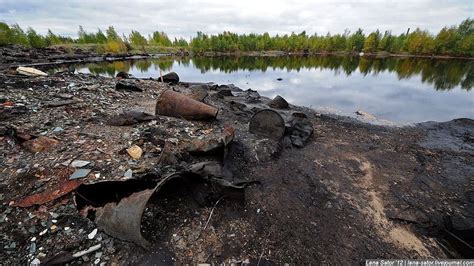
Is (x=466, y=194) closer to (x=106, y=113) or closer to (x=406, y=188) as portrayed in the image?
(x=406, y=188)

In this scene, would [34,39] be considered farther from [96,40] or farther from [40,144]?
[40,144]

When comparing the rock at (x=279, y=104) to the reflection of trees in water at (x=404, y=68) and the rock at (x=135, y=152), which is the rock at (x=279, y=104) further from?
the reflection of trees in water at (x=404, y=68)

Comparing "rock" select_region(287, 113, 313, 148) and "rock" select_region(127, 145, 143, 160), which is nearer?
"rock" select_region(127, 145, 143, 160)

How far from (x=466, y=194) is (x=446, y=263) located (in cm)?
211

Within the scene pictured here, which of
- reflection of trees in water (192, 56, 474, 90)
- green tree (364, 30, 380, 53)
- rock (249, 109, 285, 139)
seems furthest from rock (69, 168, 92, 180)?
green tree (364, 30, 380, 53)

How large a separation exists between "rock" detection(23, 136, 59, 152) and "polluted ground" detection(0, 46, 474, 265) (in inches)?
1.0

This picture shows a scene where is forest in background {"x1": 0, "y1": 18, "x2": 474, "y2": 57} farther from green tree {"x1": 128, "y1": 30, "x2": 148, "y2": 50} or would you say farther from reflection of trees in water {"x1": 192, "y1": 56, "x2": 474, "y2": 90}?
reflection of trees in water {"x1": 192, "y1": 56, "x2": 474, "y2": 90}

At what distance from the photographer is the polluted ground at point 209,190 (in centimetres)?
246

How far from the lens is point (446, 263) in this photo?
262 centimetres

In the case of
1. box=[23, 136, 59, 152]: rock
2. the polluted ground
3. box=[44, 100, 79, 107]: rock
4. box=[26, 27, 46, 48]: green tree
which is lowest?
the polluted ground

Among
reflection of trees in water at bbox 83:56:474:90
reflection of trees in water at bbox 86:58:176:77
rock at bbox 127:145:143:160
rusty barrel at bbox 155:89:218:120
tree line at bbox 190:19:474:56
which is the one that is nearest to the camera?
rock at bbox 127:145:143:160

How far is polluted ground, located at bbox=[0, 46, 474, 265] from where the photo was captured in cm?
246

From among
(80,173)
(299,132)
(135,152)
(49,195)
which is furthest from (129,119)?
(299,132)

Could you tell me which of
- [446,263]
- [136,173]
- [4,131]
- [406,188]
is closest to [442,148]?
[406,188]
